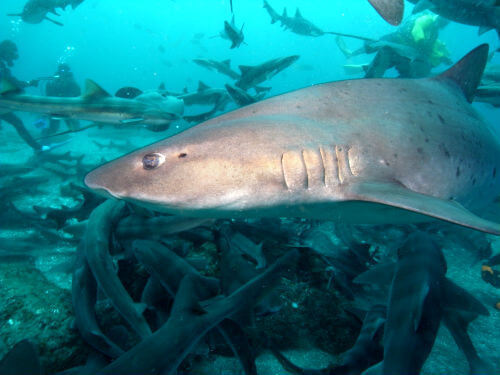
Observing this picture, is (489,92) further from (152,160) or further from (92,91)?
(92,91)

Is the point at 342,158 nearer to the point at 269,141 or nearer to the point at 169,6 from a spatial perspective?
the point at 269,141

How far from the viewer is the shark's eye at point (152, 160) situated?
1.87 metres

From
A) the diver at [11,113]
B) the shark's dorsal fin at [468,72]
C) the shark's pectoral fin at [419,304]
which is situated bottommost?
the diver at [11,113]

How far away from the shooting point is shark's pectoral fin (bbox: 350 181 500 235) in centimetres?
152

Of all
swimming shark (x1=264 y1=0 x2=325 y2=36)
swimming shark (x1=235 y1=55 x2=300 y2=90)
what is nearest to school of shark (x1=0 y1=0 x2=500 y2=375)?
swimming shark (x1=235 y1=55 x2=300 y2=90)

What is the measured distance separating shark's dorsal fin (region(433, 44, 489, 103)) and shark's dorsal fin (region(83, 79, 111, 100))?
595 centimetres

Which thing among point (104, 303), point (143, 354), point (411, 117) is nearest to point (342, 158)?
point (411, 117)

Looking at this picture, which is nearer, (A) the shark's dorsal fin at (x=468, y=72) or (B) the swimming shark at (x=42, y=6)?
(A) the shark's dorsal fin at (x=468, y=72)

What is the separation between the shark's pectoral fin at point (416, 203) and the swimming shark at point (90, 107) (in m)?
5.32

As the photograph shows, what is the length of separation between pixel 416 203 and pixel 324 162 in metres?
0.69

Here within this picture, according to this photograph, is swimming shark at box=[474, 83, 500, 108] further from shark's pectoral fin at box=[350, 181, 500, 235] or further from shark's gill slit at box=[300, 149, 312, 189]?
shark's gill slit at box=[300, 149, 312, 189]

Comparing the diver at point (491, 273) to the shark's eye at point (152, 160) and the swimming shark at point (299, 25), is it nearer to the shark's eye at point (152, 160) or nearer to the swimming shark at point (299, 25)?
the shark's eye at point (152, 160)

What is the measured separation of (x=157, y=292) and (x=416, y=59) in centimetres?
891

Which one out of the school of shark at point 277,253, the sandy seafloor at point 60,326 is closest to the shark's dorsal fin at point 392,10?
the school of shark at point 277,253
